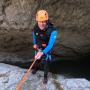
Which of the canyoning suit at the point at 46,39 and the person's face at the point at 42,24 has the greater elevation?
the person's face at the point at 42,24

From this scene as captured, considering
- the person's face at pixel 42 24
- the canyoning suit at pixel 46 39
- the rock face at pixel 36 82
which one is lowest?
the rock face at pixel 36 82

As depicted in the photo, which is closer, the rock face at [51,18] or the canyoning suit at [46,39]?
the canyoning suit at [46,39]

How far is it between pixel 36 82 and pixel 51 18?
5.32 ft

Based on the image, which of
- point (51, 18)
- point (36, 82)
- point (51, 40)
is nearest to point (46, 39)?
point (51, 40)

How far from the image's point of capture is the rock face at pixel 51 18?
6352 millimetres

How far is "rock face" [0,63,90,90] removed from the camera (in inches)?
218

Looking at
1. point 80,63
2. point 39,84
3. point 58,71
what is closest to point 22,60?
point 58,71

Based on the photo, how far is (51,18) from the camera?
6.55m

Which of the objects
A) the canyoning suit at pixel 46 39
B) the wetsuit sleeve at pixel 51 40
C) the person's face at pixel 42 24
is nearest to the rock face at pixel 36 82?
the canyoning suit at pixel 46 39

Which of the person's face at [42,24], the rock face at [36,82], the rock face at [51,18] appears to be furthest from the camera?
the rock face at [51,18]

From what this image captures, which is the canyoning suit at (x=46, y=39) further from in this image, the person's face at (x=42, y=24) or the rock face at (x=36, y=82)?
the rock face at (x=36, y=82)

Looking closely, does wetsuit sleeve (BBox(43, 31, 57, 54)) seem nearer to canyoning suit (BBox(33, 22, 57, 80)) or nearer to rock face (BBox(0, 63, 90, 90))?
canyoning suit (BBox(33, 22, 57, 80))

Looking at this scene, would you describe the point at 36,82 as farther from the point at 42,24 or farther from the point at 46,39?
the point at 42,24

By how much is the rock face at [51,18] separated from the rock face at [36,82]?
3.92ft
